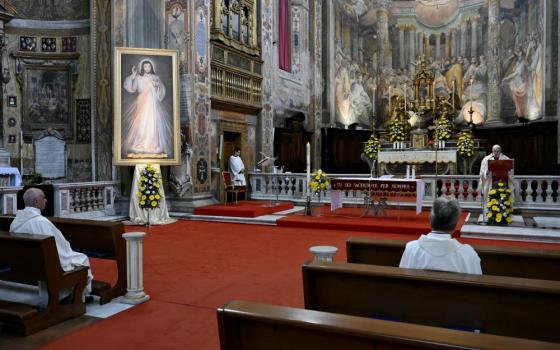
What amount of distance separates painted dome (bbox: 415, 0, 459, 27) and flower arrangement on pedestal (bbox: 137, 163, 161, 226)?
1456cm

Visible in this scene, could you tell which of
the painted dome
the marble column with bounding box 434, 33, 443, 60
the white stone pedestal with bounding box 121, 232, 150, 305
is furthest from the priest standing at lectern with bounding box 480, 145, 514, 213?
the painted dome

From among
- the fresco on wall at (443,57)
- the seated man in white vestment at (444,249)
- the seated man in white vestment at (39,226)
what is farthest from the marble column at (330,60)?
the seated man in white vestment at (444,249)

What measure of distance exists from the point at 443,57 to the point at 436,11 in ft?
6.53

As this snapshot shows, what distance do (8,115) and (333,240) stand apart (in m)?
9.35

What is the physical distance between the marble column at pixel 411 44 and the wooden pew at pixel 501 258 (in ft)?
58.3

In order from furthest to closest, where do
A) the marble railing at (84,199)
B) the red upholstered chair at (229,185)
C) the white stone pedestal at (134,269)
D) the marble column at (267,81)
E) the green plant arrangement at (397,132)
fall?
the green plant arrangement at (397,132) < the marble column at (267,81) < the red upholstered chair at (229,185) < the marble railing at (84,199) < the white stone pedestal at (134,269)

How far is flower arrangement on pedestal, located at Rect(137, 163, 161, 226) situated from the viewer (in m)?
10.3

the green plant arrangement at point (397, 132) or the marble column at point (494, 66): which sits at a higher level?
the marble column at point (494, 66)

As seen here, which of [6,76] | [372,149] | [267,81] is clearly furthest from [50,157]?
[372,149]

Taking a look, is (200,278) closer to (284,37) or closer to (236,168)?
(236,168)

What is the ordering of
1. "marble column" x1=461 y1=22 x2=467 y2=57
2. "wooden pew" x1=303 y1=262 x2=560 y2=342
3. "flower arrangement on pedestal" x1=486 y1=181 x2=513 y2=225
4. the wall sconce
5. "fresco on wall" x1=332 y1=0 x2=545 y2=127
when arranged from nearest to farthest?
"wooden pew" x1=303 y1=262 x2=560 y2=342 < "flower arrangement on pedestal" x1=486 y1=181 x2=513 y2=225 < the wall sconce < "fresco on wall" x1=332 y1=0 x2=545 y2=127 < "marble column" x1=461 y1=22 x2=467 y2=57

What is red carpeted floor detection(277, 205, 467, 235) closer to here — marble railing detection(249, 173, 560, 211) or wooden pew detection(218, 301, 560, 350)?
marble railing detection(249, 173, 560, 211)

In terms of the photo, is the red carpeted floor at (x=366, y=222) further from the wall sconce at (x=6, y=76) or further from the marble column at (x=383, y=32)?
the marble column at (x=383, y=32)

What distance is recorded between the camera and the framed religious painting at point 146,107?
34.5ft
